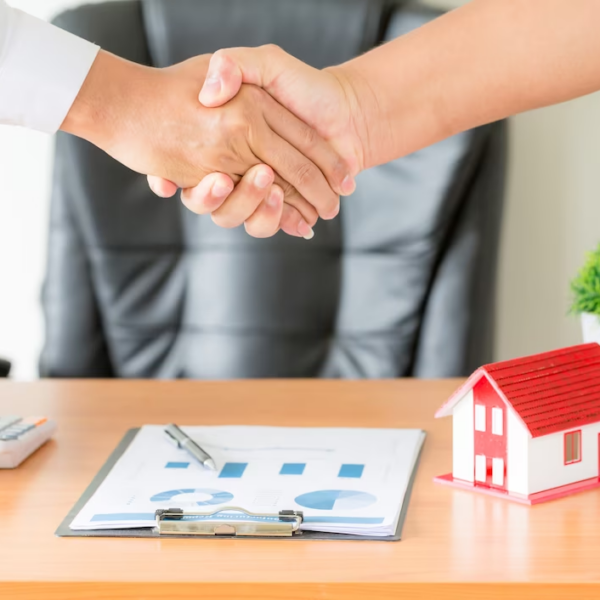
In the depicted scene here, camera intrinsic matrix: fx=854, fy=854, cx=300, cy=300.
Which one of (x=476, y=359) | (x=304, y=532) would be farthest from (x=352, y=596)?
(x=476, y=359)

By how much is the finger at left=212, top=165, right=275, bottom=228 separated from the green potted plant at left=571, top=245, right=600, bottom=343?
413 mm

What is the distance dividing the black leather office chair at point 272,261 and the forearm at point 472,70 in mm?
306

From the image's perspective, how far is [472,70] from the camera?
3.46 ft

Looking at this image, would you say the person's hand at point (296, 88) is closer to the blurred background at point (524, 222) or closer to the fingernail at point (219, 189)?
the fingernail at point (219, 189)

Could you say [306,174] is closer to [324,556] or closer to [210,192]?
[210,192]

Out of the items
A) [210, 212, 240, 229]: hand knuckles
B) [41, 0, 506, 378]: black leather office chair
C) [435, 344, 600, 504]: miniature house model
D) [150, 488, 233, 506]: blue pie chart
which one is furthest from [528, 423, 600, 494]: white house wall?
[41, 0, 506, 378]: black leather office chair

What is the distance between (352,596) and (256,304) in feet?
3.19

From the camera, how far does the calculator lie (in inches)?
32.0

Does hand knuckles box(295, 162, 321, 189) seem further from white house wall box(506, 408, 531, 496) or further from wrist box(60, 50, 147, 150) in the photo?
white house wall box(506, 408, 531, 496)

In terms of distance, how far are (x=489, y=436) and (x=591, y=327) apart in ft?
0.86

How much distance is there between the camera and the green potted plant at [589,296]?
36.5 inches

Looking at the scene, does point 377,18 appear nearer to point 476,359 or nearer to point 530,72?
point 530,72

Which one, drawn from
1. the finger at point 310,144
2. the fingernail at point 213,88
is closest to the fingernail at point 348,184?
the finger at point 310,144

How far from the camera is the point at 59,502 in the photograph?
725 mm
